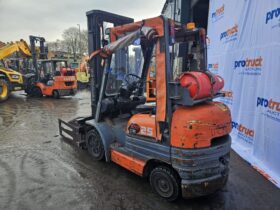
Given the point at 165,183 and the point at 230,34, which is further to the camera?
the point at 230,34

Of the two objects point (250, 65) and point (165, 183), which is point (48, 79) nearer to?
point (250, 65)

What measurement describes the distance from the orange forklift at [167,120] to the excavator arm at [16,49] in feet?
36.8

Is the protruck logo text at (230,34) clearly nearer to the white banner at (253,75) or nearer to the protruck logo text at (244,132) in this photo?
the white banner at (253,75)

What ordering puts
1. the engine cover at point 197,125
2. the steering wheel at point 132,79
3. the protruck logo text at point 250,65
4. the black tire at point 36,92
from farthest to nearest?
the black tire at point 36,92 < the protruck logo text at point 250,65 < the steering wheel at point 132,79 < the engine cover at point 197,125

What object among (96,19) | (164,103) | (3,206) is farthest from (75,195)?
(96,19)

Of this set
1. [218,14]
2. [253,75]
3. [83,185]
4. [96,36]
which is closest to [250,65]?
[253,75]

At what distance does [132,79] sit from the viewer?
416 centimetres

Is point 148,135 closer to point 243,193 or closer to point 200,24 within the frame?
point 243,193

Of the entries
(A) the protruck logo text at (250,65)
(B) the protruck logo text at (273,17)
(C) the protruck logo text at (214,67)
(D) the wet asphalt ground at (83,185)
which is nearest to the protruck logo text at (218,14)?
(C) the protruck logo text at (214,67)

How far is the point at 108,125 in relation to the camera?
4062 millimetres

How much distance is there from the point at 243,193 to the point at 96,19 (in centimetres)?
375

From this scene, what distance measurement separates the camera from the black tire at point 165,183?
293cm

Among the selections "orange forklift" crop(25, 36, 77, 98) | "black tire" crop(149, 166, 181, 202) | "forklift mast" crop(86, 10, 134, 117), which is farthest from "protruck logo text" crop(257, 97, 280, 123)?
"orange forklift" crop(25, 36, 77, 98)

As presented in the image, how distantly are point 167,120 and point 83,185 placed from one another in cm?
171
